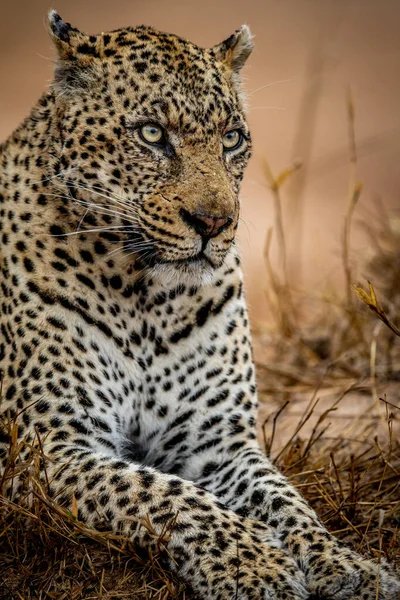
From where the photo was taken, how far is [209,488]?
5.44 metres

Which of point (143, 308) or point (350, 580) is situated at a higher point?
point (143, 308)

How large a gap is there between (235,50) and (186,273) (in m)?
1.36

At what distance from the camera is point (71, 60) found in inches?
208

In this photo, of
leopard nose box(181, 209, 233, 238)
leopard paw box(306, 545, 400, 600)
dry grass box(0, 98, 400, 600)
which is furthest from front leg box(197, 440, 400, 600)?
leopard nose box(181, 209, 233, 238)

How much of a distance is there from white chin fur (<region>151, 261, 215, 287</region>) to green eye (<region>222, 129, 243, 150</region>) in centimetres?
68

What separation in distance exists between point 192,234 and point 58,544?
4.87 ft

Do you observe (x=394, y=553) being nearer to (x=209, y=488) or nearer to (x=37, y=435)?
(x=209, y=488)

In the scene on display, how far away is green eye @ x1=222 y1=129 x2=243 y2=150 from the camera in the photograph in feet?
17.7

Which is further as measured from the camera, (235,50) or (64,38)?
(235,50)

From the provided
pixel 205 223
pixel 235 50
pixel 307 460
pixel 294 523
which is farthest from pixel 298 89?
pixel 294 523

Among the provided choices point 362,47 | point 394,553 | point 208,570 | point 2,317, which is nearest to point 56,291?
point 2,317

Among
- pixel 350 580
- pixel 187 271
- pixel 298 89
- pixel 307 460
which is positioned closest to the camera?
pixel 350 580

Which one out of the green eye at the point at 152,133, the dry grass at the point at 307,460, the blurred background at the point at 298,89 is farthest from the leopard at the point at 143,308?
the blurred background at the point at 298,89

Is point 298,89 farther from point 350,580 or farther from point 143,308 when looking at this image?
point 350,580
